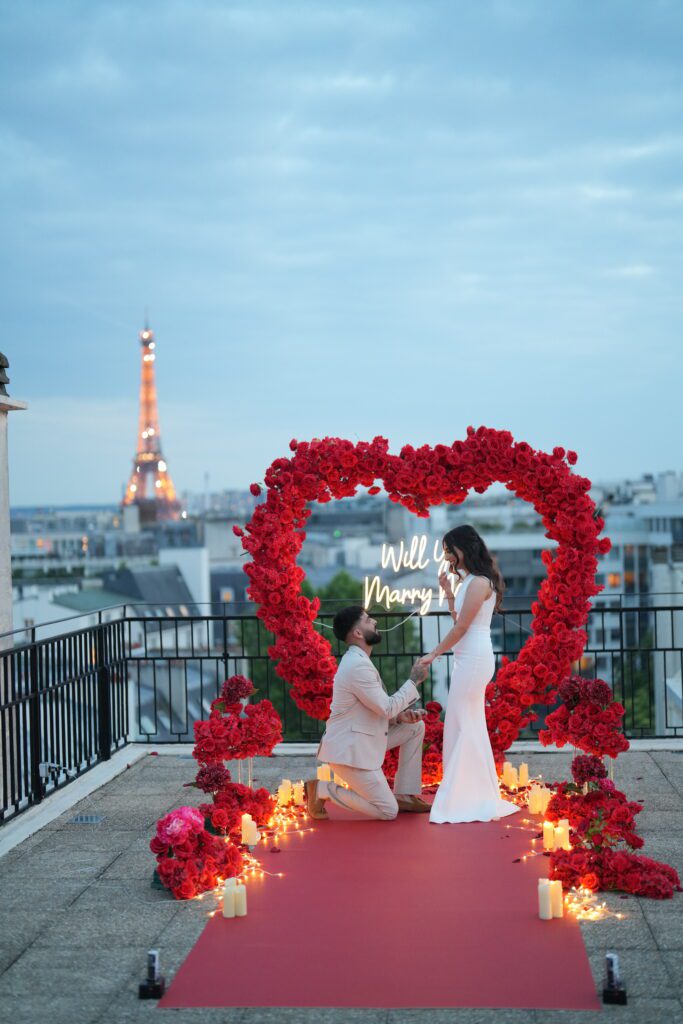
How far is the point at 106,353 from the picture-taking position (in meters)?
78.6

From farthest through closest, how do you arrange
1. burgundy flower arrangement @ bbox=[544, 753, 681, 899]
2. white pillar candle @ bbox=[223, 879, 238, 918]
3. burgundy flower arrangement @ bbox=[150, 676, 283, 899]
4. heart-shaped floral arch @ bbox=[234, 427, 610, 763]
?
heart-shaped floral arch @ bbox=[234, 427, 610, 763] < burgundy flower arrangement @ bbox=[150, 676, 283, 899] < burgundy flower arrangement @ bbox=[544, 753, 681, 899] < white pillar candle @ bbox=[223, 879, 238, 918]

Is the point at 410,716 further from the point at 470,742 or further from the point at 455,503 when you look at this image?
the point at 455,503

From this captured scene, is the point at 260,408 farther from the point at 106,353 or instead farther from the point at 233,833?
the point at 233,833

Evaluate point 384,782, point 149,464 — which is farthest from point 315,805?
point 149,464

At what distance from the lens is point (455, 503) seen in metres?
7.71

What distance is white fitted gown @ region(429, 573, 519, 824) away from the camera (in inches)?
A: 277

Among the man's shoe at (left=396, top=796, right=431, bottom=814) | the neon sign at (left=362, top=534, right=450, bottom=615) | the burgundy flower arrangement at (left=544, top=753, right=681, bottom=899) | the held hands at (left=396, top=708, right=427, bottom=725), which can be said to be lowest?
the man's shoe at (left=396, top=796, right=431, bottom=814)

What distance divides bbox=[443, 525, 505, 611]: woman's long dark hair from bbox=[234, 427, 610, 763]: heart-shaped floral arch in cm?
51

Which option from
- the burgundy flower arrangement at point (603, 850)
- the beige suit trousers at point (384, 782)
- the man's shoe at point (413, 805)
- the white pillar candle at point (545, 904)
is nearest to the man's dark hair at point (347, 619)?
the beige suit trousers at point (384, 782)

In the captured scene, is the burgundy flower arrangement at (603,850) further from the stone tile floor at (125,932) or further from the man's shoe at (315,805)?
the man's shoe at (315,805)

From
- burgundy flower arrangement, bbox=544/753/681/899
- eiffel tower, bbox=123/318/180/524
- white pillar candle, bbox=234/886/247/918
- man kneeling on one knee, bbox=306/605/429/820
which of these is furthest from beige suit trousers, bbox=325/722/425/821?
eiffel tower, bbox=123/318/180/524

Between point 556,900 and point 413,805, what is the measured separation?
225 cm

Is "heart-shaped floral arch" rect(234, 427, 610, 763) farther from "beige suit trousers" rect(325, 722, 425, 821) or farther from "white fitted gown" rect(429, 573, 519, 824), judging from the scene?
"beige suit trousers" rect(325, 722, 425, 821)

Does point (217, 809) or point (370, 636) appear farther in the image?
point (370, 636)
